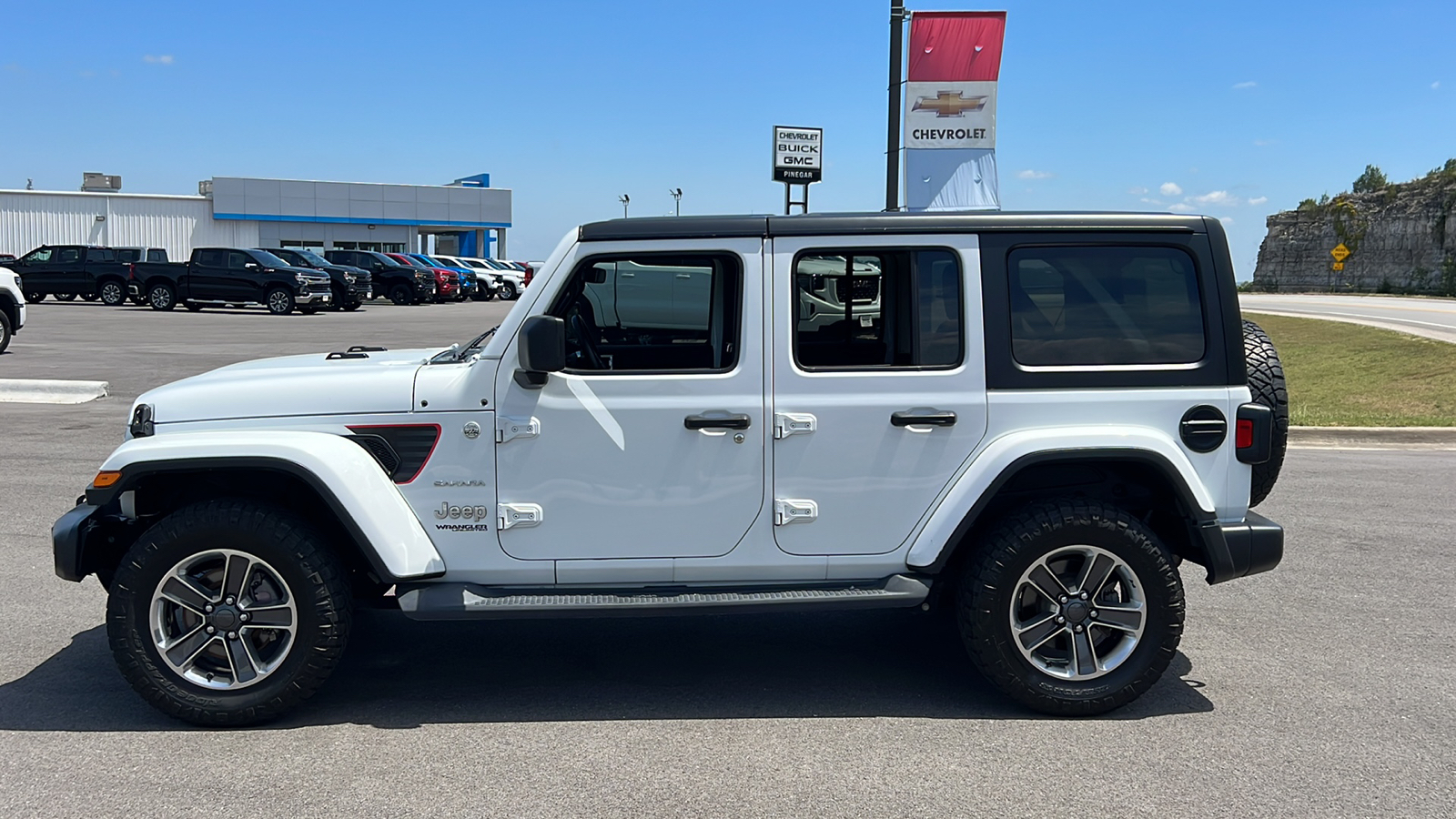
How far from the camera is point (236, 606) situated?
14.0ft

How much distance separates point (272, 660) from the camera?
430cm

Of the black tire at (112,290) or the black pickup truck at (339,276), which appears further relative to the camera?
the black tire at (112,290)

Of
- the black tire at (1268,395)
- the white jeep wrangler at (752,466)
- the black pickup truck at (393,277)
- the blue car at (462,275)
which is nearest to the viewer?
the white jeep wrangler at (752,466)

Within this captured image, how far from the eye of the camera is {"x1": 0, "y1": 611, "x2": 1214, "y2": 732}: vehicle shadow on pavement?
14.8ft

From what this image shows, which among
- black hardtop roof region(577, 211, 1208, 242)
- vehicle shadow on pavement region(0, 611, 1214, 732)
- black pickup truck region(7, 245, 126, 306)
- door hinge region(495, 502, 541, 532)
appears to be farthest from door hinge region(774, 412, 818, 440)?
black pickup truck region(7, 245, 126, 306)

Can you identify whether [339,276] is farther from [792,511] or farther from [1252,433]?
[1252,433]

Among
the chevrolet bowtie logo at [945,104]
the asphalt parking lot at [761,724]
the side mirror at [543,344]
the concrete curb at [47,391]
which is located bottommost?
the asphalt parking lot at [761,724]

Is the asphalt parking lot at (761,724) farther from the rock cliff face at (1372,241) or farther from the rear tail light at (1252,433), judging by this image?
the rock cliff face at (1372,241)

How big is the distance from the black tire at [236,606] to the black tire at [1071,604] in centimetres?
238

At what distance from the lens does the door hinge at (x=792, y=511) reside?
4.41 metres

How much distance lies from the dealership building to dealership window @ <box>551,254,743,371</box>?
58.6 meters

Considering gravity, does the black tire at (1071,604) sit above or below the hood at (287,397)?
below

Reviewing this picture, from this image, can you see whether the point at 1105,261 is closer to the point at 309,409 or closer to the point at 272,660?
the point at 309,409

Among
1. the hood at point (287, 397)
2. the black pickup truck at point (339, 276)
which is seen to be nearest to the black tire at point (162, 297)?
the black pickup truck at point (339, 276)
